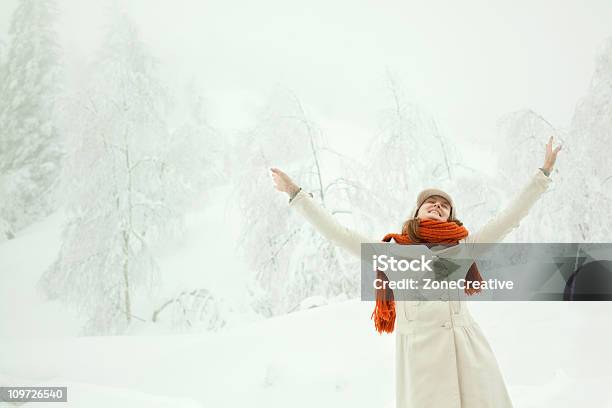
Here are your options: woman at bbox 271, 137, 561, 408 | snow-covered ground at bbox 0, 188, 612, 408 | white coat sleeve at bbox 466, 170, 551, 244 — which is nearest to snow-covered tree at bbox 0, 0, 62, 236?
snow-covered ground at bbox 0, 188, 612, 408

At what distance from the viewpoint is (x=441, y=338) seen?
120 cm

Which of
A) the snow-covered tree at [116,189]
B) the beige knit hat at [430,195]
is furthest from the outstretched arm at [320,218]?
the snow-covered tree at [116,189]

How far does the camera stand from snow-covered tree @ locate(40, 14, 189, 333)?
400 centimetres

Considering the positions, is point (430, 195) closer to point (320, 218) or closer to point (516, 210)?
point (516, 210)

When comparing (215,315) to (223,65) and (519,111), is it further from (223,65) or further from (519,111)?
(519,111)

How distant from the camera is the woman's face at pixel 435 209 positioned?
1351 millimetres

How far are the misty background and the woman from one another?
268 centimetres

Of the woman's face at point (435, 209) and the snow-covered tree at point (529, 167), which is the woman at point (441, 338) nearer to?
the woman's face at point (435, 209)

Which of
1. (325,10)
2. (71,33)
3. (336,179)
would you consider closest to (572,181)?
(336,179)

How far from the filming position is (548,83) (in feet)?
14.6

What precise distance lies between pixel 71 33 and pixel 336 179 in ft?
10.7

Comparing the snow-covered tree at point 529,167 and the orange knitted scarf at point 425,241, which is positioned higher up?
the snow-covered tree at point 529,167

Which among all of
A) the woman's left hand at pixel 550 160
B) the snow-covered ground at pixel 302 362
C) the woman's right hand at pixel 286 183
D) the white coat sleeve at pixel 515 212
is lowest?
the snow-covered ground at pixel 302 362

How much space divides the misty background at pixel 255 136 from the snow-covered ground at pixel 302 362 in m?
0.91
